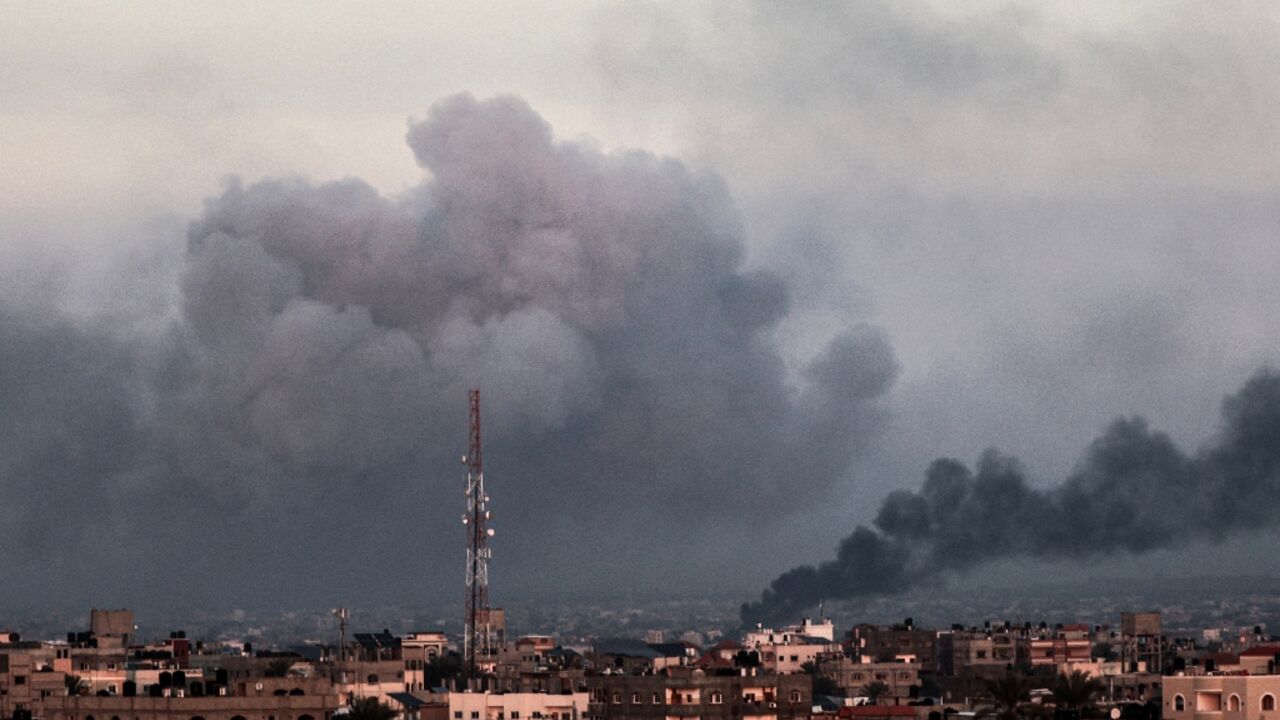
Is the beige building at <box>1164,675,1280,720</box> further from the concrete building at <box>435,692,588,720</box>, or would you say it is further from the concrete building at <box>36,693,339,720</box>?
the concrete building at <box>36,693,339,720</box>

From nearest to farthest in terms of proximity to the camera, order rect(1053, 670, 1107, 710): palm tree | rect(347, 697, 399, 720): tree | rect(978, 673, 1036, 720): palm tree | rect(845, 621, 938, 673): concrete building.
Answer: rect(978, 673, 1036, 720): palm tree < rect(1053, 670, 1107, 710): palm tree < rect(347, 697, 399, 720): tree < rect(845, 621, 938, 673): concrete building

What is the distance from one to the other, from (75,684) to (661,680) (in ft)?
74.2

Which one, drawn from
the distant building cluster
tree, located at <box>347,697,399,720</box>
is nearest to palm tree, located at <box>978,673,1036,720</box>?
the distant building cluster

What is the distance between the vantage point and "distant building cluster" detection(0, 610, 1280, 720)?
10138 cm

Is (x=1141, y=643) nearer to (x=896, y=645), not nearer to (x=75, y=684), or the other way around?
(x=896, y=645)

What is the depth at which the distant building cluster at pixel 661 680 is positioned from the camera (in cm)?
10138

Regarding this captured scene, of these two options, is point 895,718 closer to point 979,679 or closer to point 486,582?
point 979,679

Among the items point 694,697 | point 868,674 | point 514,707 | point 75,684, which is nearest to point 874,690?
point 868,674

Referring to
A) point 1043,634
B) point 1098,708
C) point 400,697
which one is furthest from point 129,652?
point 1098,708

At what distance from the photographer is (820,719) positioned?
111 metres

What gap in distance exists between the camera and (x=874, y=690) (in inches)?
5891

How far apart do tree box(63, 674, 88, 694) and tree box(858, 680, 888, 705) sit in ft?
124

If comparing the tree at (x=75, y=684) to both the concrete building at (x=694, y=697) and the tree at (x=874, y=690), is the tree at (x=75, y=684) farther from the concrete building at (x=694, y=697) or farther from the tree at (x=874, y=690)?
the tree at (x=874, y=690)

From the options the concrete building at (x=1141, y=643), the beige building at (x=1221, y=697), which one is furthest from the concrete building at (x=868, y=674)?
the beige building at (x=1221, y=697)
